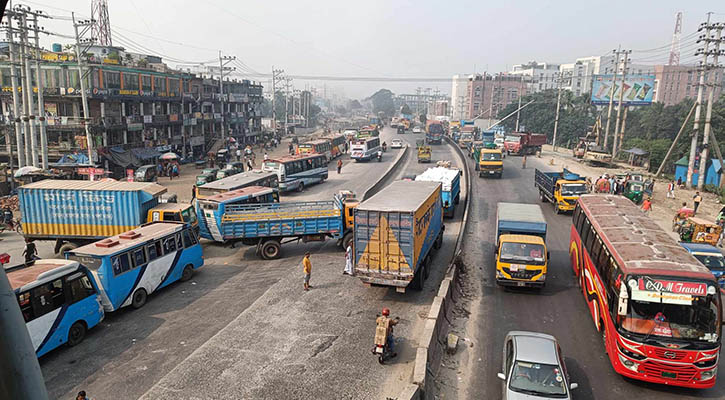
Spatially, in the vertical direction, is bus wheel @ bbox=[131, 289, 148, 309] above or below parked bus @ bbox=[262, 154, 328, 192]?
below

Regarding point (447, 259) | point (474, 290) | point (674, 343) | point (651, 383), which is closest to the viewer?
point (674, 343)

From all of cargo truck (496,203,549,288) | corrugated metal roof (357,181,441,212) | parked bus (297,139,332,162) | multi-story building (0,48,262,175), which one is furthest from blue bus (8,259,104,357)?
parked bus (297,139,332,162)

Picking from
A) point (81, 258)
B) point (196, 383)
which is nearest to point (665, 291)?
point (196, 383)

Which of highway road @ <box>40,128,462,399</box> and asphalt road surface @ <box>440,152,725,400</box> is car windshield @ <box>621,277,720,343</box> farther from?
highway road @ <box>40,128,462,399</box>

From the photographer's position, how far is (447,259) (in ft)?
71.5

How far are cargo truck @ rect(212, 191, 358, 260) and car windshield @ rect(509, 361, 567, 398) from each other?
11843 mm

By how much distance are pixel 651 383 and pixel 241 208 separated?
54.1ft

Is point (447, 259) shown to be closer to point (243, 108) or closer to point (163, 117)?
point (163, 117)

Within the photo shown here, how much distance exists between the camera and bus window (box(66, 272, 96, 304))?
44.9 ft

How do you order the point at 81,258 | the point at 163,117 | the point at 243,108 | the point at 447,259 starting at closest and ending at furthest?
the point at 81,258, the point at 447,259, the point at 163,117, the point at 243,108

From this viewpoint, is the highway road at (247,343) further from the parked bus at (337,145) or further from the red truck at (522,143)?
the red truck at (522,143)

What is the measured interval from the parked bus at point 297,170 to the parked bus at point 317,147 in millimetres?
4823

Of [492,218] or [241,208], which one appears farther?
[492,218]

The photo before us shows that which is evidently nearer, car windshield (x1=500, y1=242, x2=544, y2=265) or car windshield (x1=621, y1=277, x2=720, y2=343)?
car windshield (x1=621, y1=277, x2=720, y2=343)
